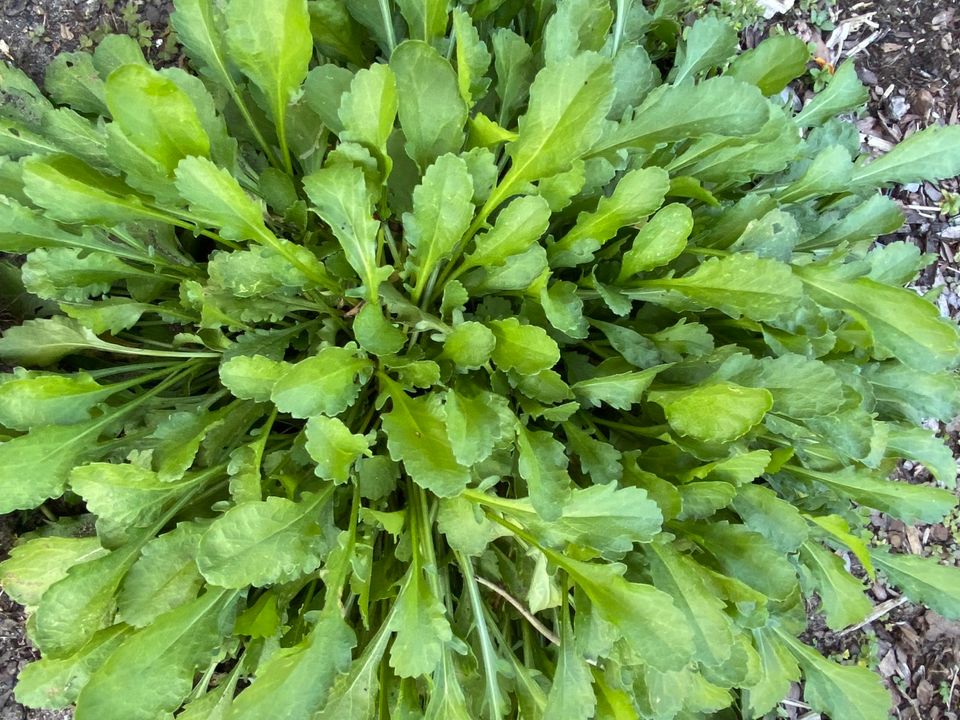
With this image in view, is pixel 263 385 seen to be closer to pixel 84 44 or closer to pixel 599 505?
pixel 599 505

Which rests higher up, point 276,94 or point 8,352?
point 276,94

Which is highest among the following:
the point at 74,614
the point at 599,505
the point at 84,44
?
the point at 84,44

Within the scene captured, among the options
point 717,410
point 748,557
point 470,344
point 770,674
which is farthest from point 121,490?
point 770,674

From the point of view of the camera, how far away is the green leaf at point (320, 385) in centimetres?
104

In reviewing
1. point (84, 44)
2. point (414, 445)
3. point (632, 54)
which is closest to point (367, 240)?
point (414, 445)

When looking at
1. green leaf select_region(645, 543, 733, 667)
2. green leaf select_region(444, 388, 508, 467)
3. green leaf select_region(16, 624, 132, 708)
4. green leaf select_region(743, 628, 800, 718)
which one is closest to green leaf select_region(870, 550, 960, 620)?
green leaf select_region(743, 628, 800, 718)

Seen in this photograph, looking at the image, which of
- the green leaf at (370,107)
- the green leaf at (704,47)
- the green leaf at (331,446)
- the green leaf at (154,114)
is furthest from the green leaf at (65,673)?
the green leaf at (704,47)

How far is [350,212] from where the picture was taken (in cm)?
111

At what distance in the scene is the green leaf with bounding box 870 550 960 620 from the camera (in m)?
1.49

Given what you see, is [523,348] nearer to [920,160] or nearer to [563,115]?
[563,115]

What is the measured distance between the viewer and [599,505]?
1078 mm

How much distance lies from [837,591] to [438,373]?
905 millimetres

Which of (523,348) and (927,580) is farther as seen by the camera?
(927,580)

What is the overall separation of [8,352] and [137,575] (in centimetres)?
48
